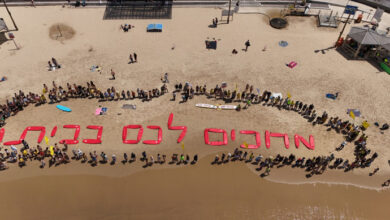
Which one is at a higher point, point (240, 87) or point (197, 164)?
point (240, 87)

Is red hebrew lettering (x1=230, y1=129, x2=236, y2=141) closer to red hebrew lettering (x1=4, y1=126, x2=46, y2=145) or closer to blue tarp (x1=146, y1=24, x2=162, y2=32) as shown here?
red hebrew lettering (x1=4, y1=126, x2=46, y2=145)

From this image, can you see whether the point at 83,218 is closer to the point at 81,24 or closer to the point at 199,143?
the point at 199,143

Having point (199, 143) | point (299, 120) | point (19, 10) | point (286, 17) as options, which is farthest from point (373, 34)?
point (19, 10)

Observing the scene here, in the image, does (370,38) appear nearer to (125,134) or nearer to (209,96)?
(209,96)

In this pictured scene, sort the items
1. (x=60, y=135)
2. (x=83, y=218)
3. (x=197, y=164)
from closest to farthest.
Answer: (x=83, y=218)
(x=197, y=164)
(x=60, y=135)

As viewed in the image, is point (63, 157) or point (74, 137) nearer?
point (63, 157)

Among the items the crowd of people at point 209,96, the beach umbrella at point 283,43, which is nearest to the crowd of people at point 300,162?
the crowd of people at point 209,96

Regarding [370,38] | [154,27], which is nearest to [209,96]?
[154,27]
